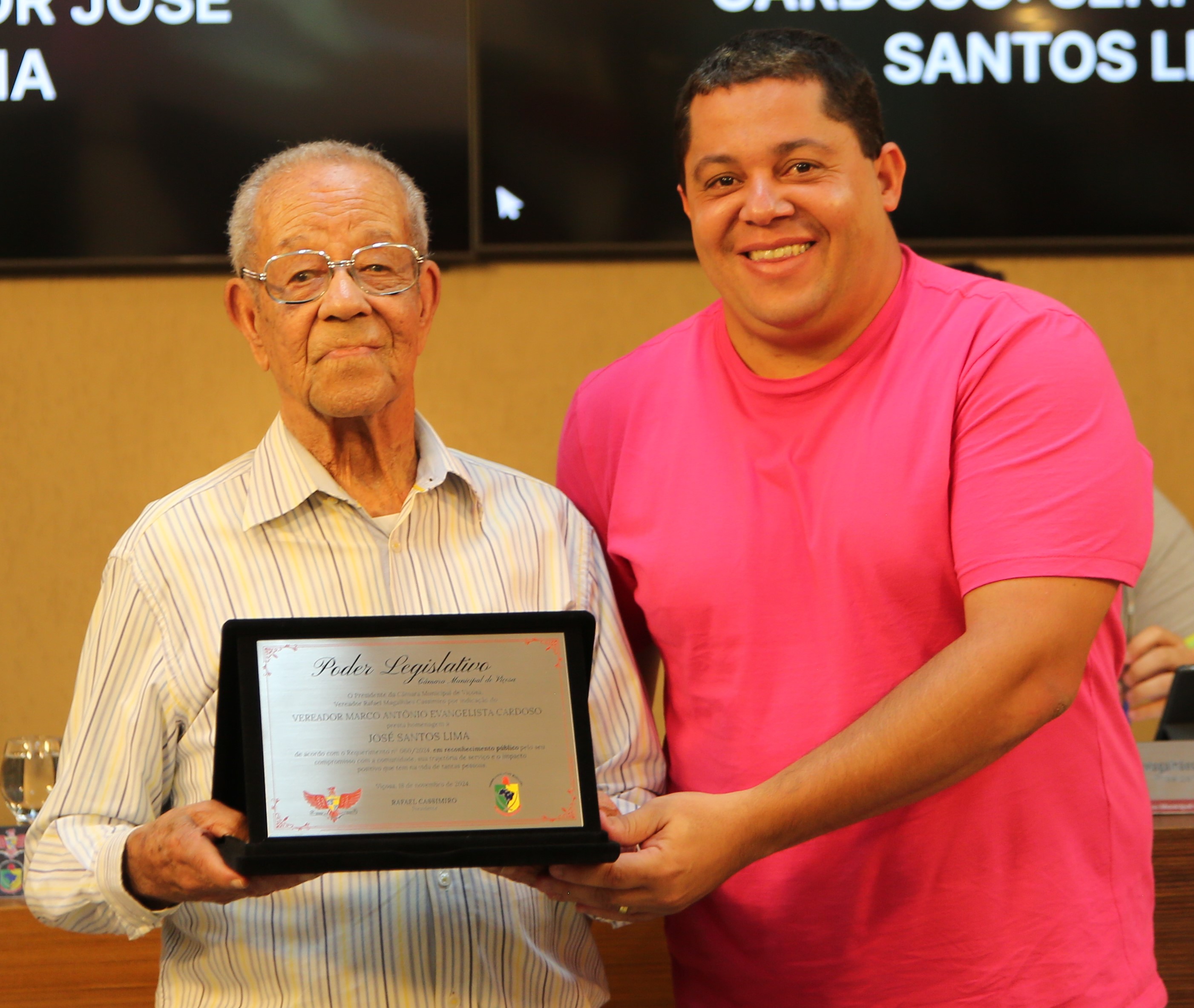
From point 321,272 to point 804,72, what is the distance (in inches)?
23.6

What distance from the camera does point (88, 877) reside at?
51.0 inches

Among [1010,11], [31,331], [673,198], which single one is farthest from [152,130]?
[1010,11]

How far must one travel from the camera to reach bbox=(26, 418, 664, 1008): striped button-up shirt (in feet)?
4.40

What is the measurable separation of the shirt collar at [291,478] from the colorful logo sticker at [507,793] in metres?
0.41

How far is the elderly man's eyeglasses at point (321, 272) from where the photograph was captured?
148 centimetres

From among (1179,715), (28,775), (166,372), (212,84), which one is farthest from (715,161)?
(166,372)

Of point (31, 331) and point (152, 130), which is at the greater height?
point (152, 130)

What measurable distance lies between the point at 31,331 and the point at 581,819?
2225 millimetres

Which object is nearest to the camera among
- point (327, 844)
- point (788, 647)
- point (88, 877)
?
point (327, 844)

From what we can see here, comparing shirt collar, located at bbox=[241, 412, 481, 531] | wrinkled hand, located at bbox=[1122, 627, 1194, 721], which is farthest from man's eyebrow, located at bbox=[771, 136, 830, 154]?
wrinkled hand, located at bbox=[1122, 627, 1194, 721]

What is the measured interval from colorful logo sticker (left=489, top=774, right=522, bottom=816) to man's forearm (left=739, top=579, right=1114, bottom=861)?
0.24 m

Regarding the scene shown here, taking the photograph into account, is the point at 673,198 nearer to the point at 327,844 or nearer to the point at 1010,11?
the point at 1010,11

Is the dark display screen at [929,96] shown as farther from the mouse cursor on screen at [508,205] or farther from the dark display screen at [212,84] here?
the dark display screen at [212,84]

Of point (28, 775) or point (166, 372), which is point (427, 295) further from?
point (166, 372)
